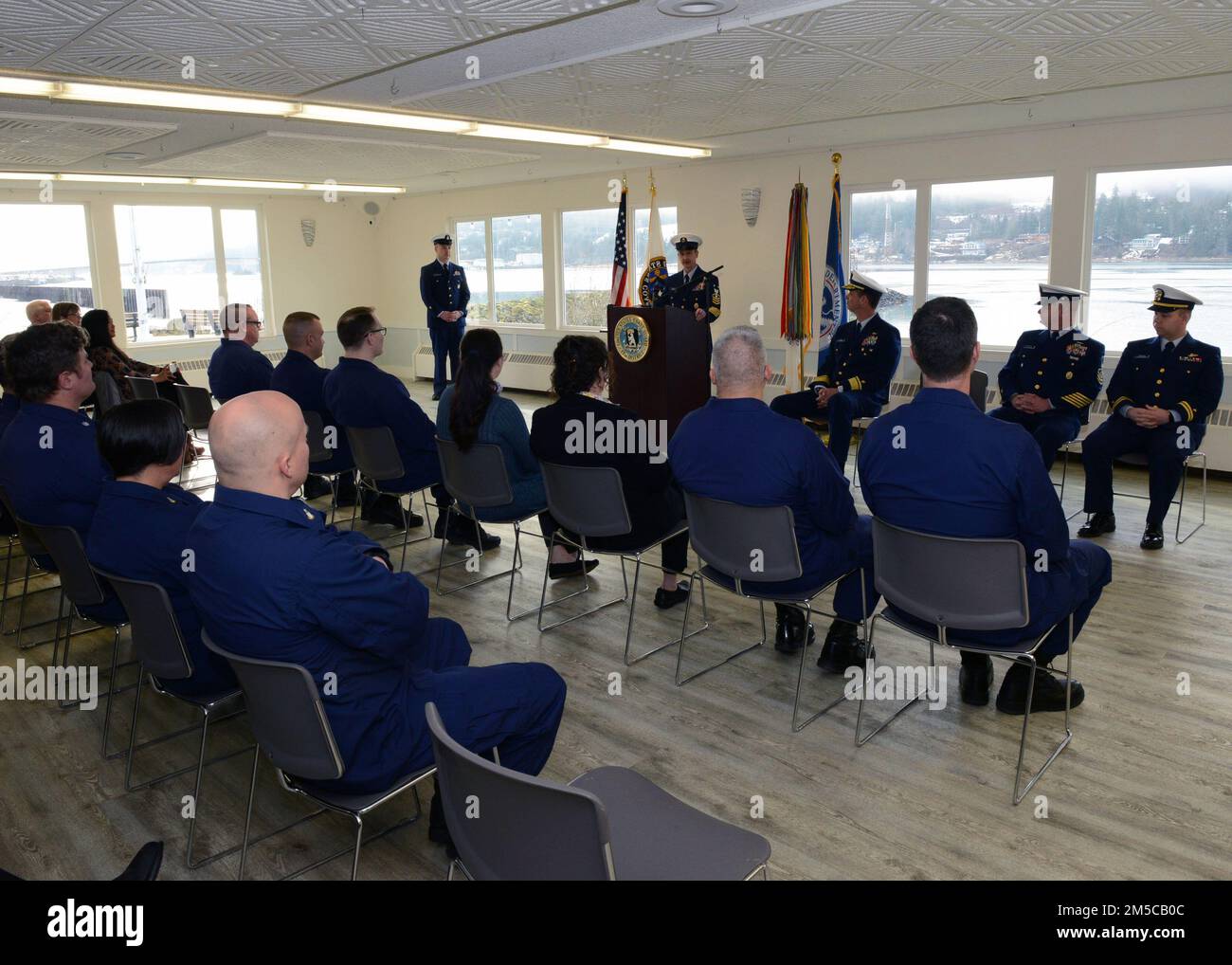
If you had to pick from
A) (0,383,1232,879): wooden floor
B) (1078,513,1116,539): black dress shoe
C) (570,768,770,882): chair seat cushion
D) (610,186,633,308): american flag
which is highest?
(610,186,633,308): american flag

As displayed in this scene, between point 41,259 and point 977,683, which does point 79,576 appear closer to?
point 977,683

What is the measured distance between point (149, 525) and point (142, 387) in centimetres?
490

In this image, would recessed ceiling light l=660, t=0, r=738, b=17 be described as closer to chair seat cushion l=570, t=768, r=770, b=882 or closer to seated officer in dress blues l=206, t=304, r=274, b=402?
chair seat cushion l=570, t=768, r=770, b=882

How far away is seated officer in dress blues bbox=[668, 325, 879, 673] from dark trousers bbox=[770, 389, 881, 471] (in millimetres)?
3102

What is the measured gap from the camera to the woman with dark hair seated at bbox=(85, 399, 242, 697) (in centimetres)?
283

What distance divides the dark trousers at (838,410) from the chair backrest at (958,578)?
12.1 ft

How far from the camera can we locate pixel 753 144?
Result: 343 inches

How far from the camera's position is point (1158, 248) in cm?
745

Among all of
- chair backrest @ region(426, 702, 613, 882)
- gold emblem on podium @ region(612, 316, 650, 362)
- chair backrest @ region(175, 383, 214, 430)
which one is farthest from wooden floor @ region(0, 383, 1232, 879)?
chair backrest @ region(175, 383, 214, 430)

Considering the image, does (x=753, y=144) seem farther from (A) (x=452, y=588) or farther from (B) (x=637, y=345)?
(A) (x=452, y=588)
